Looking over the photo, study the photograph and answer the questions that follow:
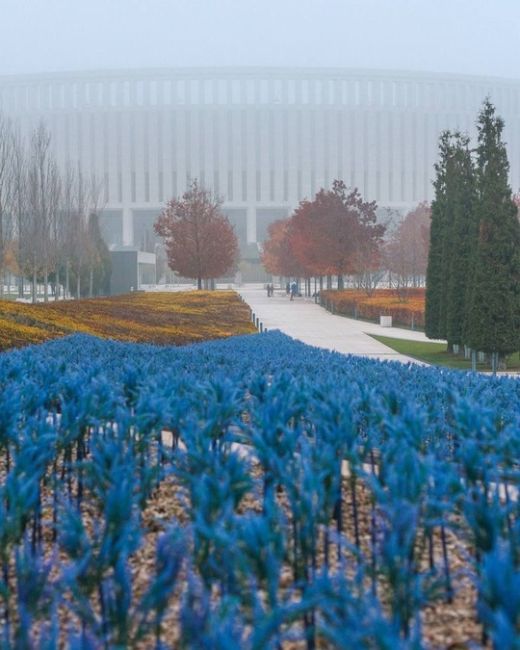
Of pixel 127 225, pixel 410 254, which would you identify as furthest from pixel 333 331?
pixel 127 225

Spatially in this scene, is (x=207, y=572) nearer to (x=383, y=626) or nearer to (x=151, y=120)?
(x=383, y=626)

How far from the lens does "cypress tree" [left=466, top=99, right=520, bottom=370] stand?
19.8 m

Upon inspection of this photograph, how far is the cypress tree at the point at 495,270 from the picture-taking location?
64.8 feet

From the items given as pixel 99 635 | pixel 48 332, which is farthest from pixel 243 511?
pixel 48 332

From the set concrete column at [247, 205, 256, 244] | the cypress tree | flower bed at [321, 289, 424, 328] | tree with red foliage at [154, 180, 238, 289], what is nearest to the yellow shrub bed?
the cypress tree

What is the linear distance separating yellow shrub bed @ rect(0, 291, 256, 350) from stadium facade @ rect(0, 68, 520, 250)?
85.9 metres

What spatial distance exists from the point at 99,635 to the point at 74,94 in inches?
4893

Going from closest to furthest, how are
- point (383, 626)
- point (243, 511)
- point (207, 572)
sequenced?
point (383, 626) < point (207, 572) < point (243, 511)

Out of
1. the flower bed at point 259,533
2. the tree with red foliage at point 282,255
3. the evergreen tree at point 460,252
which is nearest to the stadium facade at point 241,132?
the tree with red foliage at point 282,255

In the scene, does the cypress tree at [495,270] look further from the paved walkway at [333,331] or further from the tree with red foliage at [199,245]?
the tree with red foliage at [199,245]

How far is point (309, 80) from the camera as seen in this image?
118 metres

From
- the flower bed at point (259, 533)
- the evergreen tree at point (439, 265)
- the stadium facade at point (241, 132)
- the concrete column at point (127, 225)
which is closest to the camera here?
the flower bed at point (259, 533)

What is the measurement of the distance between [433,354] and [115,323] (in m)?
9.90

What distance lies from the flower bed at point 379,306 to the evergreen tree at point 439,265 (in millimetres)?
7897
